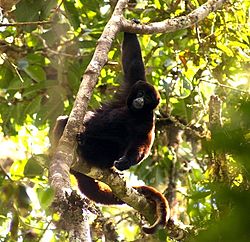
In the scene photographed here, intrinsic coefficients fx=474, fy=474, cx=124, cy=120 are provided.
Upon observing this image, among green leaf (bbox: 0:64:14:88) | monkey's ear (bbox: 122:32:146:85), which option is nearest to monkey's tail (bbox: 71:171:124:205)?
monkey's ear (bbox: 122:32:146:85)

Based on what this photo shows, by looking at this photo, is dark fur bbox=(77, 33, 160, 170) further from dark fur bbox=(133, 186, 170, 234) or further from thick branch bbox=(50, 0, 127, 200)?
thick branch bbox=(50, 0, 127, 200)

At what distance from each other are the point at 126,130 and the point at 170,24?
109 centimetres

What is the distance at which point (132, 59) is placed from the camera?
4.64m

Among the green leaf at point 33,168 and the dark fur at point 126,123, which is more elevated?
the green leaf at point 33,168

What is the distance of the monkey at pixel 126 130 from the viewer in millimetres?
4075

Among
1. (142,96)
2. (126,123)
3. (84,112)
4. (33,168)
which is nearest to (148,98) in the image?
(142,96)

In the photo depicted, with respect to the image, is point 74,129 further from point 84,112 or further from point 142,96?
point 142,96

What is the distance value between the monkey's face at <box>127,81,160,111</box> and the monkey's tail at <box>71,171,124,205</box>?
80 cm

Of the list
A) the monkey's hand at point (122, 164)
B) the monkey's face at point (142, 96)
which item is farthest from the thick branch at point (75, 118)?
the monkey's face at point (142, 96)

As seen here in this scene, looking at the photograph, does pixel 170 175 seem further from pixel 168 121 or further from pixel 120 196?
pixel 120 196

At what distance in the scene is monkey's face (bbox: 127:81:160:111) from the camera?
4535 mm

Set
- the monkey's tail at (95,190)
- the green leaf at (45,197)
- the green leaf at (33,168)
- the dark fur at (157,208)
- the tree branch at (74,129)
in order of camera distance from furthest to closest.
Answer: the monkey's tail at (95,190)
the dark fur at (157,208)
the green leaf at (33,168)
the tree branch at (74,129)
the green leaf at (45,197)

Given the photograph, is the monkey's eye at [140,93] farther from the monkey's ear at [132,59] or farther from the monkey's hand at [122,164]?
the monkey's hand at [122,164]

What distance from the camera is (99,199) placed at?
4453mm
